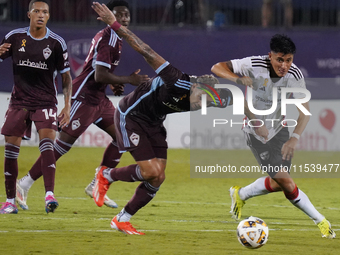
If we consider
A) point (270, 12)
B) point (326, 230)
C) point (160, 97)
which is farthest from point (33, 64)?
point (270, 12)

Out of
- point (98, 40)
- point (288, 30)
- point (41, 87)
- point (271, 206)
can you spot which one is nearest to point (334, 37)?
point (288, 30)

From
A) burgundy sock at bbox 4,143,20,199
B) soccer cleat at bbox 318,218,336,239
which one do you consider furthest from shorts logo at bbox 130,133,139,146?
soccer cleat at bbox 318,218,336,239

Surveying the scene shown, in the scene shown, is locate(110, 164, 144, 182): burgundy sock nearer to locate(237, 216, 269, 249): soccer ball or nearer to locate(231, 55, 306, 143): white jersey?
locate(237, 216, 269, 249): soccer ball

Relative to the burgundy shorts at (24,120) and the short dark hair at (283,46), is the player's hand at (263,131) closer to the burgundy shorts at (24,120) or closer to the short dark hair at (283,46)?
the short dark hair at (283,46)

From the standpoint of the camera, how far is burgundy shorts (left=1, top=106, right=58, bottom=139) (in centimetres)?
711

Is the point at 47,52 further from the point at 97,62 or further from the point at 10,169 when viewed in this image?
the point at 10,169

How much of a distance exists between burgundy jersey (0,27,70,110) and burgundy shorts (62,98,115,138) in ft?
2.70

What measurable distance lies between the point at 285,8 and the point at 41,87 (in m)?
9.59

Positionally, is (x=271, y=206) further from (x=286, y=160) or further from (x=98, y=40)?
(x=98, y=40)

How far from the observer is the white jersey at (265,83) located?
6.56 meters

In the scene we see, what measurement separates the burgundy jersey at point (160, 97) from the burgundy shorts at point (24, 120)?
1077mm

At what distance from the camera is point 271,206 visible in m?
8.41

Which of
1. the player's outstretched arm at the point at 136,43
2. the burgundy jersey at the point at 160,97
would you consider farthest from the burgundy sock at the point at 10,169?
the player's outstretched arm at the point at 136,43

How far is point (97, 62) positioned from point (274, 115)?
229 centimetres
